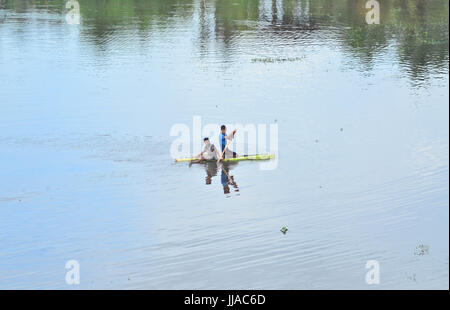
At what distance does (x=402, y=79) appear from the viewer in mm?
45188

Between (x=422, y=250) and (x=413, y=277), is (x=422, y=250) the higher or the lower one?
the higher one

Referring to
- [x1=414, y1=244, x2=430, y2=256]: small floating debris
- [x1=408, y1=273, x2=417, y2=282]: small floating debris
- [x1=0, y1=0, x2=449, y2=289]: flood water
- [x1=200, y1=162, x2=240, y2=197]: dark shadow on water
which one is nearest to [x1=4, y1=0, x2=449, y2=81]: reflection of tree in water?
[x1=0, y1=0, x2=449, y2=289]: flood water

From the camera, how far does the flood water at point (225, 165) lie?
23.3m

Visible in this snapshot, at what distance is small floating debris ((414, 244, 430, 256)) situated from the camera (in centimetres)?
2353

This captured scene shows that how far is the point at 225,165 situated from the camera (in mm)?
31578

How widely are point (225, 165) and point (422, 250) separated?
9.65m

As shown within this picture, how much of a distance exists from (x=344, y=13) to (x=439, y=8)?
707 centimetres

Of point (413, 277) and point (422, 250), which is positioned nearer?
point (413, 277)

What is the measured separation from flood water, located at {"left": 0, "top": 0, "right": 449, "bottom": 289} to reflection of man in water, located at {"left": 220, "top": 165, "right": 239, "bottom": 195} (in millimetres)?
98

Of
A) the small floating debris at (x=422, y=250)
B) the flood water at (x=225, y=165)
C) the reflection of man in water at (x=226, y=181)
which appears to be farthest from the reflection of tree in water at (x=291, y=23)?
the small floating debris at (x=422, y=250)

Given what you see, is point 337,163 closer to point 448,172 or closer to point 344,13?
point 448,172

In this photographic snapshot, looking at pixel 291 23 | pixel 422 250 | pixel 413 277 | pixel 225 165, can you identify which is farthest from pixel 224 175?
pixel 291 23

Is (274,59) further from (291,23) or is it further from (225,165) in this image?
(225,165)

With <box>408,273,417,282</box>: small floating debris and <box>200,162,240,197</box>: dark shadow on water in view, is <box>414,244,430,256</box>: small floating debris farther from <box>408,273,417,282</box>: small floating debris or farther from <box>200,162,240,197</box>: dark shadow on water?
<box>200,162,240,197</box>: dark shadow on water
